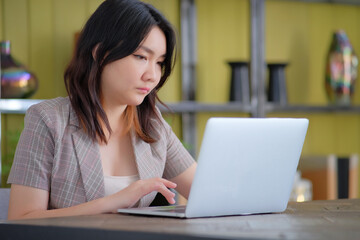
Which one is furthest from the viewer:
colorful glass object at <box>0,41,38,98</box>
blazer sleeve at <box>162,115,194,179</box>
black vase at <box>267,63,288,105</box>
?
black vase at <box>267,63,288,105</box>

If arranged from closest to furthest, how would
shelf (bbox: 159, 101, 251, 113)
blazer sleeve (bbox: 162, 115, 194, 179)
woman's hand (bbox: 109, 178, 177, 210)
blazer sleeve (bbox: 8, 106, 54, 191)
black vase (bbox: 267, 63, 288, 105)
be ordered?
1. woman's hand (bbox: 109, 178, 177, 210)
2. blazer sleeve (bbox: 8, 106, 54, 191)
3. blazer sleeve (bbox: 162, 115, 194, 179)
4. shelf (bbox: 159, 101, 251, 113)
5. black vase (bbox: 267, 63, 288, 105)

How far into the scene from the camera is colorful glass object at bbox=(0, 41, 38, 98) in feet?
10.7

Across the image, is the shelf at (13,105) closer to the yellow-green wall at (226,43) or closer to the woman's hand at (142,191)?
the yellow-green wall at (226,43)

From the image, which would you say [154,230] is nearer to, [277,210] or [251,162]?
[251,162]

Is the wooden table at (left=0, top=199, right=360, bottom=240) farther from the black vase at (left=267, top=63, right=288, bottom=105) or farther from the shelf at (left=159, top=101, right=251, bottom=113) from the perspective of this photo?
the black vase at (left=267, top=63, right=288, bottom=105)

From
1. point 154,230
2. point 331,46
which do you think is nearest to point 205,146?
point 154,230

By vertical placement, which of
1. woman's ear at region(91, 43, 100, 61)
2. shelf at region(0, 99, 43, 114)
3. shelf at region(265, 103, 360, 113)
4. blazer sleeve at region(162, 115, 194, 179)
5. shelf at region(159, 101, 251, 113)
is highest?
woman's ear at region(91, 43, 100, 61)

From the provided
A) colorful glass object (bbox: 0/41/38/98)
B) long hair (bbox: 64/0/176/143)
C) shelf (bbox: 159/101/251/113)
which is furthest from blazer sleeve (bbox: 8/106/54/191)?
shelf (bbox: 159/101/251/113)

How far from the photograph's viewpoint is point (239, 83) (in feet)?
13.3

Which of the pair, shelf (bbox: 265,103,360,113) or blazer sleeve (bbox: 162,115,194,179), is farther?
shelf (bbox: 265,103,360,113)

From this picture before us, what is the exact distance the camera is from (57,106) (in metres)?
1.95

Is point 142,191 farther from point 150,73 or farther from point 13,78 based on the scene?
point 13,78

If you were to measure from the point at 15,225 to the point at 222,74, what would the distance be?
2975mm

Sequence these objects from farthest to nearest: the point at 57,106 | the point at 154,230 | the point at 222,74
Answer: the point at 222,74 → the point at 57,106 → the point at 154,230
